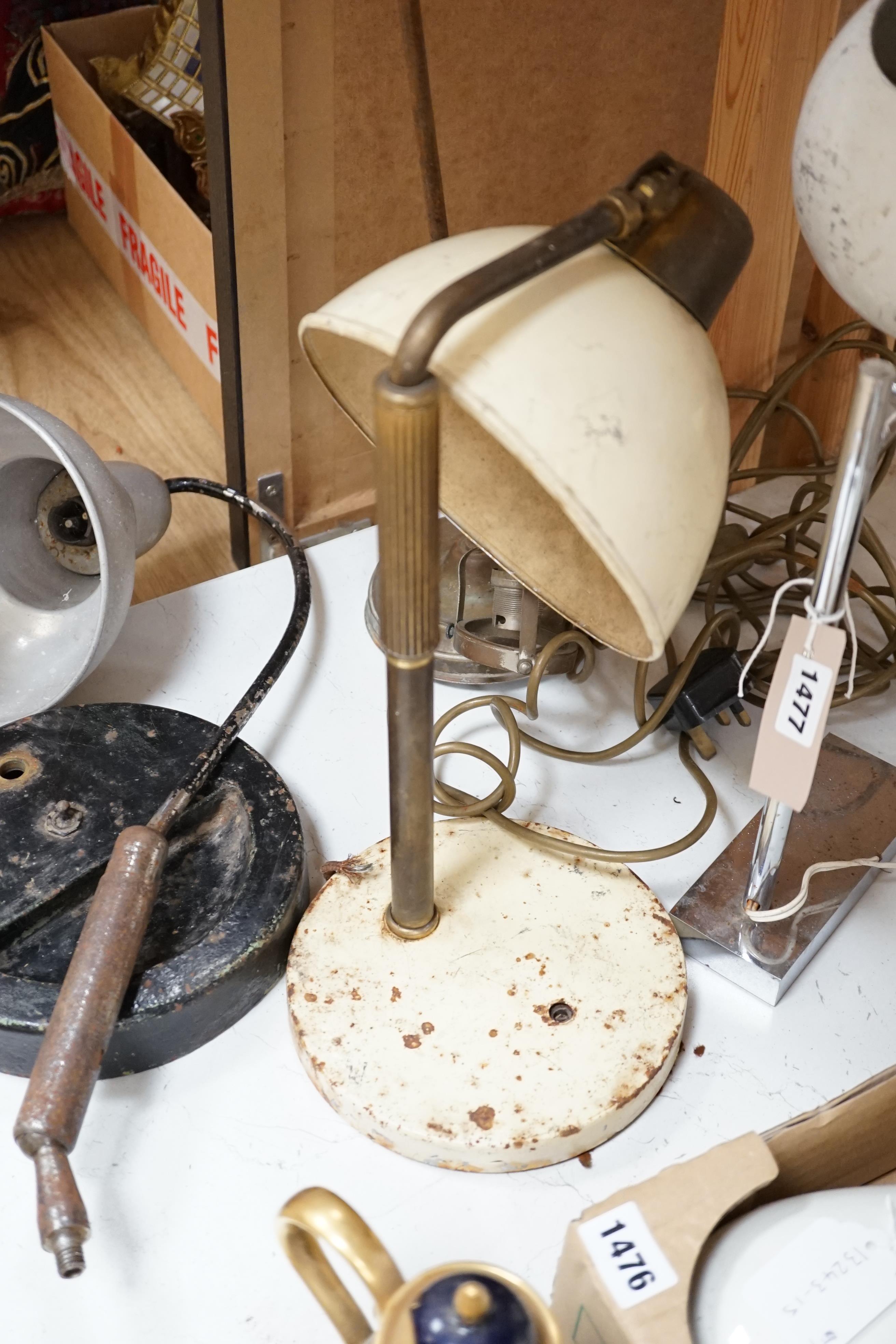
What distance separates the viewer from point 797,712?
588 mm

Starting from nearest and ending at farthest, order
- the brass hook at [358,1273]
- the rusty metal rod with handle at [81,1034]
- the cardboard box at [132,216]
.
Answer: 1. the brass hook at [358,1273]
2. the rusty metal rod with handle at [81,1034]
3. the cardboard box at [132,216]

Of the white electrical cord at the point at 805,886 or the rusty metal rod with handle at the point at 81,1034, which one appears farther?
the white electrical cord at the point at 805,886

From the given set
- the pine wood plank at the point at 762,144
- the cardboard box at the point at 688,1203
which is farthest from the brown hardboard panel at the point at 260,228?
the cardboard box at the point at 688,1203

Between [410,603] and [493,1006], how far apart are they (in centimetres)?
27

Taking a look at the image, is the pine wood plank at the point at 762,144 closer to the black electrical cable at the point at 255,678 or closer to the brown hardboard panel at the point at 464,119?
the brown hardboard panel at the point at 464,119

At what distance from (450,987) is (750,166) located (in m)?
0.70

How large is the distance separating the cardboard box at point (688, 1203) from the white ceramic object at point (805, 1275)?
1 cm

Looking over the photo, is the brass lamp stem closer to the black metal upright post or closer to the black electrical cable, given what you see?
the black electrical cable

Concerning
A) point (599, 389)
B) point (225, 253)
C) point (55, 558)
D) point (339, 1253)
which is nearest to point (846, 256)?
point (599, 389)

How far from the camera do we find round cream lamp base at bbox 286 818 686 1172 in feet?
2.10

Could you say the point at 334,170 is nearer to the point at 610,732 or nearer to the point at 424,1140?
the point at 610,732

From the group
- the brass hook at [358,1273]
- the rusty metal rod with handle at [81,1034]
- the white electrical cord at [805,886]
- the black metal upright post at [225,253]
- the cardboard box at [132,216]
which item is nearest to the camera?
the brass hook at [358,1273]

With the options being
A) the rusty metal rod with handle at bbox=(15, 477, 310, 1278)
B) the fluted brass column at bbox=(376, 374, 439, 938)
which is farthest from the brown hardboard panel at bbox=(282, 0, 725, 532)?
the fluted brass column at bbox=(376, 374, 439, 938)

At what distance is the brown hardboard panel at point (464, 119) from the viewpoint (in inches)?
44.1
